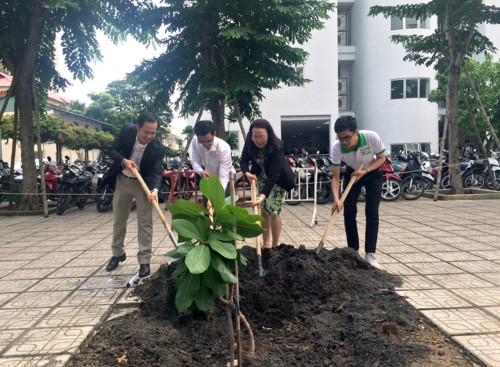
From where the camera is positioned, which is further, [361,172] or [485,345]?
[361,172]

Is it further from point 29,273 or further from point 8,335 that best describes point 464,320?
point 29,273

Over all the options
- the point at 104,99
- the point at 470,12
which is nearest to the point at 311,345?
the point at 470,12

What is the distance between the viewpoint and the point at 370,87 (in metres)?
21.0

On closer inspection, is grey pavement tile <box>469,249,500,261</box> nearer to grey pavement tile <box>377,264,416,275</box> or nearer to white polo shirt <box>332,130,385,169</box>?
grey pavement tile <box>377,264,416,275</box>

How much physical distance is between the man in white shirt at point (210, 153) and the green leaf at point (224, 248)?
2.21 meters

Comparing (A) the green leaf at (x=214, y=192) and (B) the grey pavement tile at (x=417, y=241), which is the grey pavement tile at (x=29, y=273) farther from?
(B) the grey pavement tile at (x=417, y=241)

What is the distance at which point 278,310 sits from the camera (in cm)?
311

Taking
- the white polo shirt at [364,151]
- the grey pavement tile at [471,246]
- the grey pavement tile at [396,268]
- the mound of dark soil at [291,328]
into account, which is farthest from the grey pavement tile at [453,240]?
the mound of dark soil at [291,328]

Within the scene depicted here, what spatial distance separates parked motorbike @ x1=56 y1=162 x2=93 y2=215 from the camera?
9523 millimetres

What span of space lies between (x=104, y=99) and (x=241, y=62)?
1510 inches

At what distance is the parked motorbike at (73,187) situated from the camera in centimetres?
952

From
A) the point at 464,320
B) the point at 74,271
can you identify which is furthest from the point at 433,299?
the point at 74,271

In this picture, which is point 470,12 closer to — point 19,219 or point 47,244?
point 47,244

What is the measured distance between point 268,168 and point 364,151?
1.00 m
